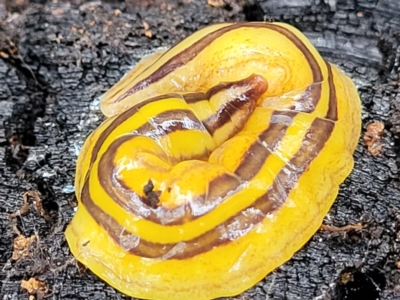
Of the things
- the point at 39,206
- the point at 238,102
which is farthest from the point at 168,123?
the point at 39,206

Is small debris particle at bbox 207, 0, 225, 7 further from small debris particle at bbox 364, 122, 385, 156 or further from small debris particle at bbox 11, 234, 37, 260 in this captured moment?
small debris particle at bbox 11, 234, 37, 260

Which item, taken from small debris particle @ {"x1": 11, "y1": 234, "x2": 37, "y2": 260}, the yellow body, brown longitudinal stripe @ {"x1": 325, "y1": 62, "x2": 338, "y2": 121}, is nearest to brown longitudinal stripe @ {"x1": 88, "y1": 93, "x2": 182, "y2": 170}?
the yellow body

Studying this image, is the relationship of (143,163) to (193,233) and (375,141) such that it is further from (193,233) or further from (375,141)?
(375,141)

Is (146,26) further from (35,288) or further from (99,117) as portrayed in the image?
(35,288)

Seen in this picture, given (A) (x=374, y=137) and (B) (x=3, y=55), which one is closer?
(A) (x=374, y=137)

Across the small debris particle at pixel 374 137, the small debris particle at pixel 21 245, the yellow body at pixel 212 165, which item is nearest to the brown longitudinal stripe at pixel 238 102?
the yellow body at pixel 212 165

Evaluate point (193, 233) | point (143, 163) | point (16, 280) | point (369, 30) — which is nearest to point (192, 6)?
point (369, 30)

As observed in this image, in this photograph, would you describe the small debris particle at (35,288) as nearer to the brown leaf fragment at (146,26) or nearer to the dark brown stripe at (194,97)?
the dark brown stripe at (194,97)
